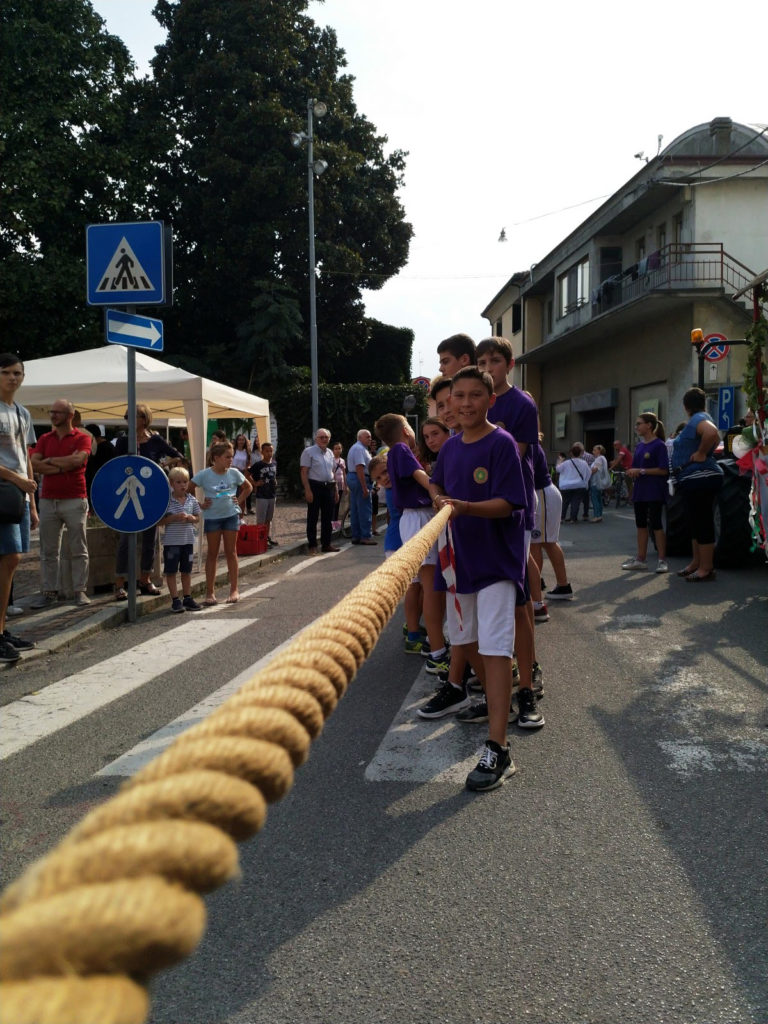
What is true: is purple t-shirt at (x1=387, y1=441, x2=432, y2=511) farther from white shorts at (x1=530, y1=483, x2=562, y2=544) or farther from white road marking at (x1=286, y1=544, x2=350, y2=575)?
white road marking at (x1=286, y1=544, x2=350, y2=575)

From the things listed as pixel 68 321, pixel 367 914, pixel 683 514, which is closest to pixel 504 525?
pixel 367 914

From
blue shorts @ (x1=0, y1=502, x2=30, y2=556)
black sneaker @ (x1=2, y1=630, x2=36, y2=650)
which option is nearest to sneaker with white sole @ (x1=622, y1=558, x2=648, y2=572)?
black sneaker @ (x1=2, y1=630, x2=36, y2=650)

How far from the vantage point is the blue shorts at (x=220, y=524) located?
8.83 m

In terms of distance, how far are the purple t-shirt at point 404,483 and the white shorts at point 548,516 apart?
1472 millimetres

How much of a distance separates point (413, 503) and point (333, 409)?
22147mm

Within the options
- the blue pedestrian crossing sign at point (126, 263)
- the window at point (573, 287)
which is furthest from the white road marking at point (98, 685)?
the window at point (573, 287)

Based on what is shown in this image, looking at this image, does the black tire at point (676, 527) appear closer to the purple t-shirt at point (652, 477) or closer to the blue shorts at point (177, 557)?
the purple t-shirt at point (652, 477)

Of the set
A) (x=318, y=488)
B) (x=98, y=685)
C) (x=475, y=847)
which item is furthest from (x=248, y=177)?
(x=475, y=847)

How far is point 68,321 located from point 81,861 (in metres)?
27.0

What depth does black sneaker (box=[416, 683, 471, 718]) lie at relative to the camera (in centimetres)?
475

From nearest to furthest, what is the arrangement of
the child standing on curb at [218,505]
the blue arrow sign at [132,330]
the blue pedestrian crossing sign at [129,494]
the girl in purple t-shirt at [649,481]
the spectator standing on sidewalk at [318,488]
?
the blue arrow sign at [132,330], the blue pedestrian crossing sign at [129,494], the child standing on curb at [218,505], the girl in purple t-shirt at [649,481], the spectator standing on sidewalk at [318,488]

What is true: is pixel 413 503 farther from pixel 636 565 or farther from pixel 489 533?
pixel 636 565

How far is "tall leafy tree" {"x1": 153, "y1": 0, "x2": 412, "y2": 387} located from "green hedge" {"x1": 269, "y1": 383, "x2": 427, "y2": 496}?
2.69m

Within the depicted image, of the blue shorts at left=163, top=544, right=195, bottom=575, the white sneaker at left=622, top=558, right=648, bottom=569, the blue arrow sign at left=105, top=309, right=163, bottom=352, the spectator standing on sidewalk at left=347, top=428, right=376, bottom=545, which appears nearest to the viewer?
the blue arrow sign at left=105, top=309, right=163, bottom=352
